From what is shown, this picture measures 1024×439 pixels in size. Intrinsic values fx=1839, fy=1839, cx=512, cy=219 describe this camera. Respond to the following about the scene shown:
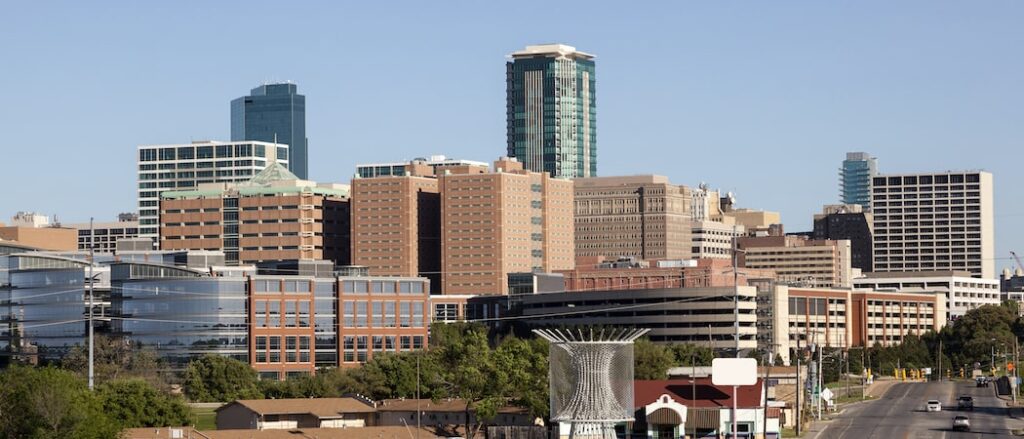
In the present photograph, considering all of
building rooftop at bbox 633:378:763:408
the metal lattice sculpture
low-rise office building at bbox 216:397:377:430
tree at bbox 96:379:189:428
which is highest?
the metal lattice sculpture

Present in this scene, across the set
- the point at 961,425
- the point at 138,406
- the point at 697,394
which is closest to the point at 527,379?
the point at 697,394

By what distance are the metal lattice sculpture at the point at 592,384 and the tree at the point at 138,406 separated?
2201 inches

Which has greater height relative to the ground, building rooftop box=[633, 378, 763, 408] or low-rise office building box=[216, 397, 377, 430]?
building rooftop box=[633, 378, 763, 408]

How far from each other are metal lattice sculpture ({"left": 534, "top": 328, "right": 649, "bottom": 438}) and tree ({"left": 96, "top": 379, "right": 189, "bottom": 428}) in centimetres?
5592

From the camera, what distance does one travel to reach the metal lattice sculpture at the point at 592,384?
128 meters

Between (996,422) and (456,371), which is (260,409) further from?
(996,422)

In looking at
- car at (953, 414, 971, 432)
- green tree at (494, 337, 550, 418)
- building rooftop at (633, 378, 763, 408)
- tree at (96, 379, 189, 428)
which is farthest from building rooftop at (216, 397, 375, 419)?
car at (953, 414, 971, 432)

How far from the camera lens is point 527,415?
18762 cm

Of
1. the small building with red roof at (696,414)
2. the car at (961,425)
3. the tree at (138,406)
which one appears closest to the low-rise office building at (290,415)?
the tree at (138,406)

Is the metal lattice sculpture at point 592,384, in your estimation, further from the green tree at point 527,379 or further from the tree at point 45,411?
the green tree at point 527,379

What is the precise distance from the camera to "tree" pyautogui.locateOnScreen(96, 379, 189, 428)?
566 ft

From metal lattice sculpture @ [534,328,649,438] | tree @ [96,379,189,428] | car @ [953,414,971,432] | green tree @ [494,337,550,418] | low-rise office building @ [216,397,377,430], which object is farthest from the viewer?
low-rise office building @ [216,397,377,430]

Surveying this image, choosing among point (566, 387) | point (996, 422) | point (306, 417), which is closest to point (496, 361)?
point (306, 417)

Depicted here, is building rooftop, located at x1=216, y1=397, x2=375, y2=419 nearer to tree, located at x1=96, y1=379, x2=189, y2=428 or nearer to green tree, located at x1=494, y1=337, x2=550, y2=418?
tree, located at x1=96, y1=379, x2=189, y2=428
